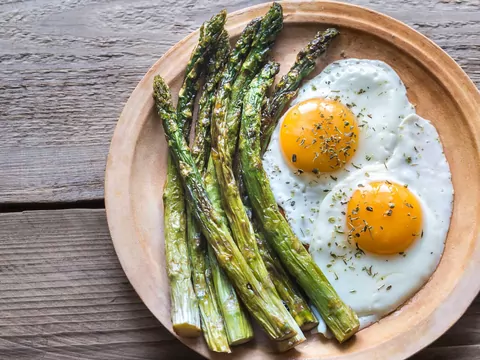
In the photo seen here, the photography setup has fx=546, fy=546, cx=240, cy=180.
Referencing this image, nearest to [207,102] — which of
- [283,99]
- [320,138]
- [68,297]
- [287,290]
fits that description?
[283,99]

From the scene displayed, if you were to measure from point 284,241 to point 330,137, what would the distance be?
2.35ft

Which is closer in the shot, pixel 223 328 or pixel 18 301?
pixel 223 328

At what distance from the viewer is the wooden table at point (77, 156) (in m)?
3.54

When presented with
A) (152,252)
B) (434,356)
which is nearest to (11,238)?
(152,252)

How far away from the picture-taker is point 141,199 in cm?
350

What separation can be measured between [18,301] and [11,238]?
16.8 inches

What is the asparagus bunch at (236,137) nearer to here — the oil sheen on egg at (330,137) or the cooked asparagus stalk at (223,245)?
the cooked asparagus stalk at (223,245)

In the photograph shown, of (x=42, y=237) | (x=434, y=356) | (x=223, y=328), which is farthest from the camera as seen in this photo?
(x=42, y=237)

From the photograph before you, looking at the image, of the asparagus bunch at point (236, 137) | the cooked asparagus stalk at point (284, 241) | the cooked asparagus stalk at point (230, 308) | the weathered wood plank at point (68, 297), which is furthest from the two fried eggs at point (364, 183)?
the weathered wood plank at point (68, 297)

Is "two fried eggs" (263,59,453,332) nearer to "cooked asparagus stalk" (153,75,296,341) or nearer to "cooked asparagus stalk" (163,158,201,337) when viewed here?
"cooked asparagus stalk" (153,75,296,341)

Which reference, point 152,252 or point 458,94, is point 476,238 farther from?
point 152,252

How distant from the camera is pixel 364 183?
338 cm

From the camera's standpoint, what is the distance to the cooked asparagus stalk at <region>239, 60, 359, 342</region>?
125 inches

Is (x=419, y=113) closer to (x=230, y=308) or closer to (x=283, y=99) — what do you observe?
(x=283, y=99)
